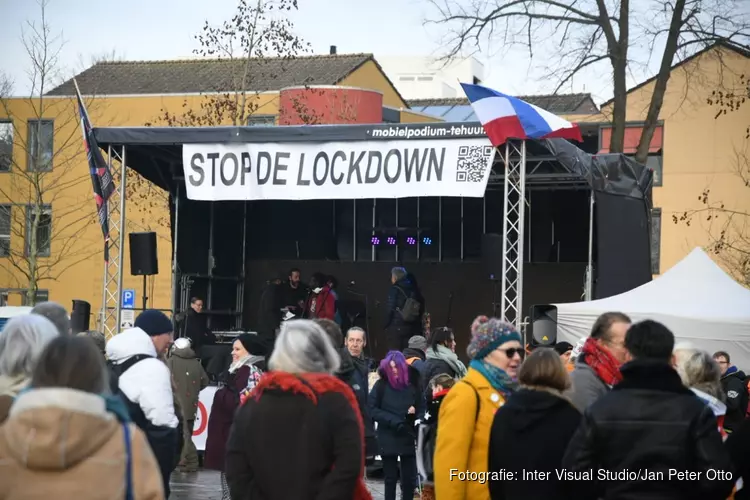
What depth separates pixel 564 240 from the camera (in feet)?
62.2

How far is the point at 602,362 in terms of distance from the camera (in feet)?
19.5

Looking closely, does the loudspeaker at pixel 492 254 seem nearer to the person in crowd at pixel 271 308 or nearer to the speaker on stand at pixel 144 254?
the person in crowd at pixel 271 308

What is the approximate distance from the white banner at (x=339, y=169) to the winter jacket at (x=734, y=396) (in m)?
3.86

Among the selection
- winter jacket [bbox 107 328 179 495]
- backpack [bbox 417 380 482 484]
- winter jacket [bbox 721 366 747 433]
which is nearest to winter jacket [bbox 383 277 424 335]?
winter jacket [bbox 721 366 747 433]

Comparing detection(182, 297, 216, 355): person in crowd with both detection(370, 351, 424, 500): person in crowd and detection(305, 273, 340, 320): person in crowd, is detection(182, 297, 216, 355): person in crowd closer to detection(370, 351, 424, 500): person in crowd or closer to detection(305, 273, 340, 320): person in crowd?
detection(305, 273, 340, 320): person in crowd

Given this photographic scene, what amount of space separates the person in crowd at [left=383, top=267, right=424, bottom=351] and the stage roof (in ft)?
6.79

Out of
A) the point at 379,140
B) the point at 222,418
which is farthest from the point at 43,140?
the point at 222,418

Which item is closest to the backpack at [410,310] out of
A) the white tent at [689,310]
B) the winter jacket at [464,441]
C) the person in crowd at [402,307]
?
the person in crowd at [402,307]

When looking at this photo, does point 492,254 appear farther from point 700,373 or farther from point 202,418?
point 700,373

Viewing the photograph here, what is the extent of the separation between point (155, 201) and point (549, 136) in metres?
23.0

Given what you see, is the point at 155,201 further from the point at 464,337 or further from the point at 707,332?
the point at 707,332

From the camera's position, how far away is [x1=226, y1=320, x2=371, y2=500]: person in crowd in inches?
199

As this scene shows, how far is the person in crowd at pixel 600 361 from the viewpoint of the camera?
18.9 feet

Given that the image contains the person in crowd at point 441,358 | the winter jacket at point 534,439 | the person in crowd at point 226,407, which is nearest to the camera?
the winter jacket at point 534,439
